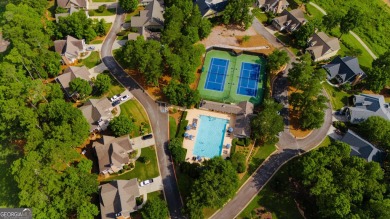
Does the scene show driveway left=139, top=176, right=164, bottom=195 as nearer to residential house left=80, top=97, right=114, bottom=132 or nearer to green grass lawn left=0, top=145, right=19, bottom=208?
residential house left=80, top=97, right=114, bottom=132

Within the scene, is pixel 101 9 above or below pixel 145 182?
above

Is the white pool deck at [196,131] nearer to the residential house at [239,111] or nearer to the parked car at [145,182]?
the residential house at [239,111]

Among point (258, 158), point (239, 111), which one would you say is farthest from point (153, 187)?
point (239, 111)

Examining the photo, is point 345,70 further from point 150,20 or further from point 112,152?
point 112,152

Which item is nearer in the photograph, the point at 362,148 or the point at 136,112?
the point at 362,148

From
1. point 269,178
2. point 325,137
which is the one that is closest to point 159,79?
point 269,178
